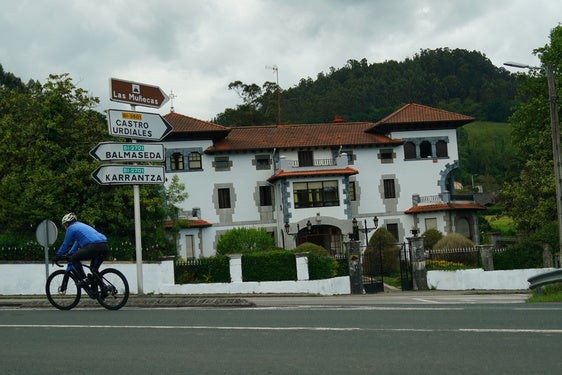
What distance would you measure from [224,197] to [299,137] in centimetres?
690

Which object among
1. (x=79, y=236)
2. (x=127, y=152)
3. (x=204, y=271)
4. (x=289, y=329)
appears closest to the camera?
(x=289, y=329)

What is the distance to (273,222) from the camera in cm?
5222

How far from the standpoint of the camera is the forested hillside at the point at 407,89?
120 m

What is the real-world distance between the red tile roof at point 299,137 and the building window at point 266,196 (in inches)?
119

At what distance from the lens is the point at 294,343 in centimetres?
820

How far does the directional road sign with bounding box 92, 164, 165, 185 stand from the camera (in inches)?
682

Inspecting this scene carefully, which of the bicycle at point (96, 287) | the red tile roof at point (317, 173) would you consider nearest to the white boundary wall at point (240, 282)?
the bicycle at point (96, 287)

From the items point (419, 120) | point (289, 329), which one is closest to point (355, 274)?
point (419, 120)

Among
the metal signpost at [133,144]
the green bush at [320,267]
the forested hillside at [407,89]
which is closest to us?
the metal signpost at [133,144]

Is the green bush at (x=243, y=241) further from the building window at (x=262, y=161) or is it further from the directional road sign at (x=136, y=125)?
the directional road sign at (x=136, y=125)

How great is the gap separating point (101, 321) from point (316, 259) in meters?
20.9

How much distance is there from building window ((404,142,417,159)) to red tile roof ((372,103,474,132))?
4.09 ft

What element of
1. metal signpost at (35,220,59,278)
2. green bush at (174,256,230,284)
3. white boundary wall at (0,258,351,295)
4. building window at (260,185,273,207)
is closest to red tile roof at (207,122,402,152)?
building window at (260,185,273,207)

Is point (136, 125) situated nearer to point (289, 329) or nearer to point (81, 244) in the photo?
point (81, 244)
